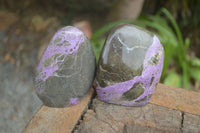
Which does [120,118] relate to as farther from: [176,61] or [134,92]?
[176,61]

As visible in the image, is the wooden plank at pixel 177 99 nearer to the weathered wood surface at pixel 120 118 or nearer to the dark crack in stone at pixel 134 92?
the weathered wood surface at pixel 120 118

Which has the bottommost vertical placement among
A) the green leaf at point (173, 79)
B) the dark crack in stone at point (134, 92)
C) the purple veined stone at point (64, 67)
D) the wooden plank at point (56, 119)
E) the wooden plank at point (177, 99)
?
the green leaf at point (173, 79)

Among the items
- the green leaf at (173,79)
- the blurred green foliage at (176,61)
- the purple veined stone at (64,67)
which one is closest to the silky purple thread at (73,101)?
the purple veined stone at (64,67)

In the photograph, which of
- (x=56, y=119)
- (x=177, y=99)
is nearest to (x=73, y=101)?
(x=56, y=119)

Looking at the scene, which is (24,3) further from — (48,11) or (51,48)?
(51,48)

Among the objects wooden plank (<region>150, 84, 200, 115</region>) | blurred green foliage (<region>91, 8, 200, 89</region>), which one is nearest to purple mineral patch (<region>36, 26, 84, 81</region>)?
wooden plank (<region>150, 84, 200, 115</region>)

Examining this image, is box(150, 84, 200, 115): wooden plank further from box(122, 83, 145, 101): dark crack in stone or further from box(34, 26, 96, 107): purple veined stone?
box(34, 26, 96, 107): purple veined stone

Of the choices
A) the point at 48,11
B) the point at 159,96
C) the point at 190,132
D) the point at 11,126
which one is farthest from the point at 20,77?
the point at 190,132
